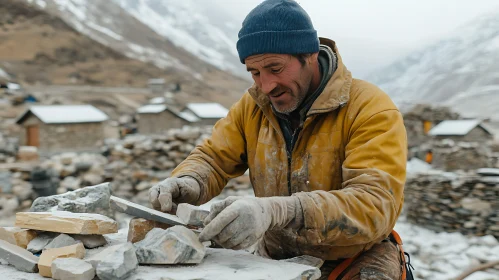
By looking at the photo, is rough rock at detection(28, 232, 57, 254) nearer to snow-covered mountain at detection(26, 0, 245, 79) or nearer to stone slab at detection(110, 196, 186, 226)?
stone slab at detection(110, 196, 186, 226)

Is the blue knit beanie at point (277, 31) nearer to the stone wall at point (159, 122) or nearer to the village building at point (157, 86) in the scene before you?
the stone wall at point (159, 122)

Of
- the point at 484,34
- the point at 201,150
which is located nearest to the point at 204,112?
the point at 201,150

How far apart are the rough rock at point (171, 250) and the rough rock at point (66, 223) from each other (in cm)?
28

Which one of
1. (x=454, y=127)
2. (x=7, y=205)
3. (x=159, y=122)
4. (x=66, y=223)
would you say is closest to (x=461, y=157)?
(x=454, y=127)

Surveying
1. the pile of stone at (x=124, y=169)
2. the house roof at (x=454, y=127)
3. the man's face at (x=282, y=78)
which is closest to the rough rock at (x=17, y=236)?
the man's face at (x=282, y=78)

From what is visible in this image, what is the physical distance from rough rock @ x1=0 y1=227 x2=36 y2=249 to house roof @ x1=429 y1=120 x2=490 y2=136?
23910 millimetres

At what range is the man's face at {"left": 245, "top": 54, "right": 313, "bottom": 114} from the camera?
7.31 feet

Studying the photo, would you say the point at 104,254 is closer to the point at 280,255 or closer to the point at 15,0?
the point at 280,255

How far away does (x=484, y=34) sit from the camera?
114938 millimetres

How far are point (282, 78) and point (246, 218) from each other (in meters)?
0.89

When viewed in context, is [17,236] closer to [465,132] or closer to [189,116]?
[465,132]

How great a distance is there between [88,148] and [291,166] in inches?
717

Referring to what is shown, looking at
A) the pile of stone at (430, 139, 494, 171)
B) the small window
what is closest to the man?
the pile of stone at (430, 139, 494, 171)

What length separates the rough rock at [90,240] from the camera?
207 cm
